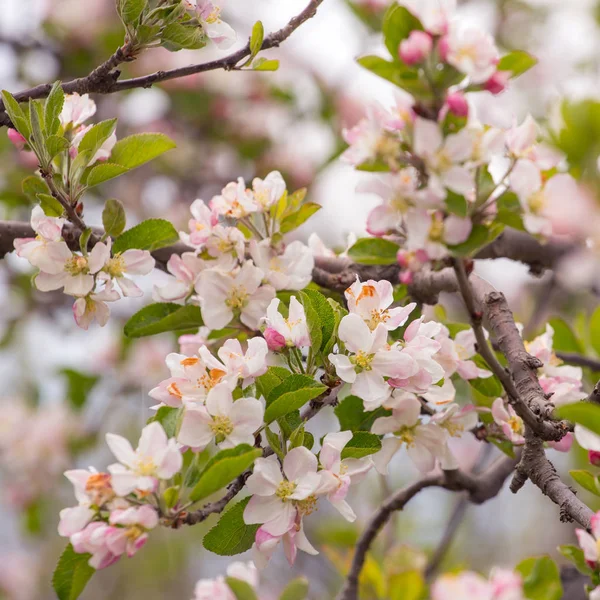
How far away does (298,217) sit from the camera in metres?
0.95

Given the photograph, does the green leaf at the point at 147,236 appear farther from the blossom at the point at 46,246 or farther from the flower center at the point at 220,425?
the flower center at the point at 220,425

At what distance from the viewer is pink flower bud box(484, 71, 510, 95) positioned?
2.21ft

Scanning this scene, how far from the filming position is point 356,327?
715 mm

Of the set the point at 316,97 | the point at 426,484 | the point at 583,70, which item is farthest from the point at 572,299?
the point at 426,484

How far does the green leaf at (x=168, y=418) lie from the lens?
0.70 meters

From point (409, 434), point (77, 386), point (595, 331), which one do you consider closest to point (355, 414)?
point (409, 434)

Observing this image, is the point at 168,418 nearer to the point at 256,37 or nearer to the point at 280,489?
the point at 280,489

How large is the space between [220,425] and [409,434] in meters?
0.25

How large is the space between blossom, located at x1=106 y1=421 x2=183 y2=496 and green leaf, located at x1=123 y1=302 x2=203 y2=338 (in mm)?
279

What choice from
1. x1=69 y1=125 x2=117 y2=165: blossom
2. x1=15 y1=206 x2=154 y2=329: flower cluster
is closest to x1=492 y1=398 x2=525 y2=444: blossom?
x1=15 y1=206 x2=154 y2=329: flower cluster

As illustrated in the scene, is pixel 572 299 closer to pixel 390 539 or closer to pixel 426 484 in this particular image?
pixel 390 539

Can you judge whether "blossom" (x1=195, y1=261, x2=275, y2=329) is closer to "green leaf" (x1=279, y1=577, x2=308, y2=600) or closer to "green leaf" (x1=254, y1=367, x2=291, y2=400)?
"green leaf" (x1=254, y1=367, x2=291, y2=400)

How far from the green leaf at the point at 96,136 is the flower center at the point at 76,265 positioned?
12cm

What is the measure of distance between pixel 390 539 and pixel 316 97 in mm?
1835
